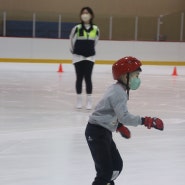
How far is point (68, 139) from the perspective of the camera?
4734 mm

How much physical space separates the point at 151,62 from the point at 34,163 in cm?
1084

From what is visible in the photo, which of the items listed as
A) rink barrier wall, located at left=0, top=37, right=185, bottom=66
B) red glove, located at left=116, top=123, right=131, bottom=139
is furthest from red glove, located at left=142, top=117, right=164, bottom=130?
rink barrier wall, located at left=0, top=37, right=185, bottom=66

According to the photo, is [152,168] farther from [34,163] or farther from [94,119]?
[94,119]

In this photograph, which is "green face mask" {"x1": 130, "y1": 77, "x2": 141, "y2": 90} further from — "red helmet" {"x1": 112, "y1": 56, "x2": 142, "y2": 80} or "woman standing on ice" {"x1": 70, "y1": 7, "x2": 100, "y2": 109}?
"woman standing on ice" {"x1": 70, "y1": 7, "x2": 100, "y2": 109}

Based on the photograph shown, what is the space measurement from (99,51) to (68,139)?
9.43 m

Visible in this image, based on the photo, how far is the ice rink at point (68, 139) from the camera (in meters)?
3.54

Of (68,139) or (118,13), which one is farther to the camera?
(118,13)

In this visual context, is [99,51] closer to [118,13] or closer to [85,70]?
[118,13]

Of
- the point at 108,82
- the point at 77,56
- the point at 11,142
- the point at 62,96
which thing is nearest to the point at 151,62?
the point at 108,82

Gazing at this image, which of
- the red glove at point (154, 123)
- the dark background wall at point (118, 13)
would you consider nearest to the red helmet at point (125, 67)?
the red glove at point (154, 123)

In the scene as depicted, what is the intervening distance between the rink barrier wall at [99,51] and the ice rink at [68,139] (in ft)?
14.4

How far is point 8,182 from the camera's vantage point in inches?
131

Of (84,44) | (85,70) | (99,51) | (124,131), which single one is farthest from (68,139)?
(99,51)

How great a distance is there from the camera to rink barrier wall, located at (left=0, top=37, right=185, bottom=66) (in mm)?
13586
